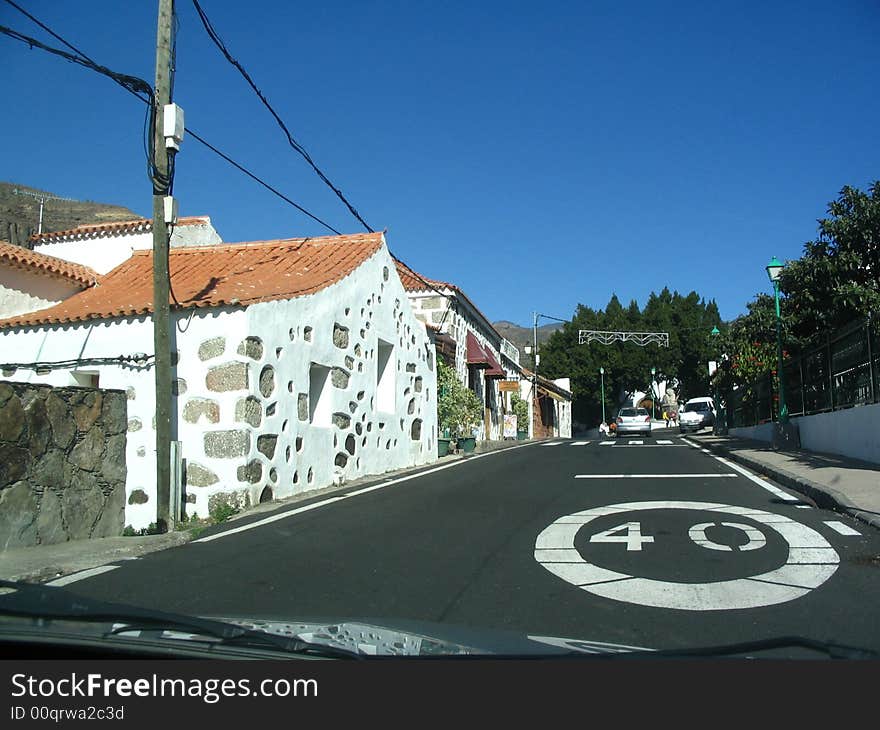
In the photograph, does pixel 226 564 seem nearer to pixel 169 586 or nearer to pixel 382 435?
pixel 169 586

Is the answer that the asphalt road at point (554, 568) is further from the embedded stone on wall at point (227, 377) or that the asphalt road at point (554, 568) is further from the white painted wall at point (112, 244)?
the white painted wall at point (112, 244)

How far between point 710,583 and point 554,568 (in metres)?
1.21

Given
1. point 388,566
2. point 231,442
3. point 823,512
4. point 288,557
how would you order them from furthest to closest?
point 231,442 < point 823,512 < point 288,557 < point 388,566

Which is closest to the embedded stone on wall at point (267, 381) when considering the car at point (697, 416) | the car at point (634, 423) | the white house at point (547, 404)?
the car at point (634, 423)

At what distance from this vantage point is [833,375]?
16.4 meters

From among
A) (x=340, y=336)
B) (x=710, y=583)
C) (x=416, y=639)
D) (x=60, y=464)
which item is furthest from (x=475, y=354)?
(x=416, y=639)

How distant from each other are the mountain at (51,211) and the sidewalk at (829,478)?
34756mm

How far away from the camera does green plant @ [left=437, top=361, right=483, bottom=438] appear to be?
23.3m

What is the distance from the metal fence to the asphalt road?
4.58 metres

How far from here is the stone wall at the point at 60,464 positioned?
26.4ft

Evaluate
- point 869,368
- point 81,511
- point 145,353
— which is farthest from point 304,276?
point 869,368

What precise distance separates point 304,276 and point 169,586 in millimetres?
8472

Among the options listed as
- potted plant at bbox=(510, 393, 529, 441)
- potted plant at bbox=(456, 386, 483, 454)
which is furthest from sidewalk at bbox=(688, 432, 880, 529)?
potted plant at bbox=(510, 393, 529, 441)

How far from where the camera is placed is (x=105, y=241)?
20328mm
